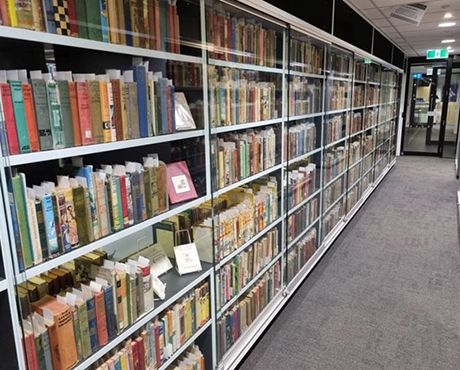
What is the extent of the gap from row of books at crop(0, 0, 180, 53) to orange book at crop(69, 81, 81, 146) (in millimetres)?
178

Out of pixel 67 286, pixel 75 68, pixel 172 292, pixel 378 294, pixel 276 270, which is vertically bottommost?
pixel 378 294

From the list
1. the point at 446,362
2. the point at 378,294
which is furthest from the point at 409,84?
the point at 446,362

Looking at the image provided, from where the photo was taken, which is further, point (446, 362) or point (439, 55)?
point (439, 55)

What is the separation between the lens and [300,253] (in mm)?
3480

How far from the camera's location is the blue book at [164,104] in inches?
65.8

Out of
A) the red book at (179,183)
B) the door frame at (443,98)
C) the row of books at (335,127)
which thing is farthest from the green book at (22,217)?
the door frame at (443,98)

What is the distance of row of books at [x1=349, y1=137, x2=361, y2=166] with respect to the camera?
5.21m

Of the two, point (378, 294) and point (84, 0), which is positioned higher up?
point (84, 0)

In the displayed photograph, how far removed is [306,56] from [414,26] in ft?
10.9

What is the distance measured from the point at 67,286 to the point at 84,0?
3.70 ft

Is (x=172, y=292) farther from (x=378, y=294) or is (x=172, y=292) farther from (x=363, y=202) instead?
(x=363, y=202)

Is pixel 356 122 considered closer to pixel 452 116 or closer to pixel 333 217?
pixel 333 217

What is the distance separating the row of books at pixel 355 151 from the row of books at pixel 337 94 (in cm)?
78

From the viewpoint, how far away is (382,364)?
2.41 m
